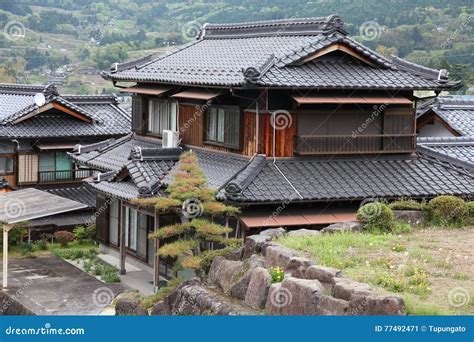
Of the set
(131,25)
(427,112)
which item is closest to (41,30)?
(131,25)

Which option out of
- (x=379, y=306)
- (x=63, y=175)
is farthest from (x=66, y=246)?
(x=379, y=306)

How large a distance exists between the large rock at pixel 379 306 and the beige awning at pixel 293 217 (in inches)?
352

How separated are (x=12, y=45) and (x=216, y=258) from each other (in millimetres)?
102978

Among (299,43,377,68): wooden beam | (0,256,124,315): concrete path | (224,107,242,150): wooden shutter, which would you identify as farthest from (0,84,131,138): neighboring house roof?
(299,43,377,68): wooden beam

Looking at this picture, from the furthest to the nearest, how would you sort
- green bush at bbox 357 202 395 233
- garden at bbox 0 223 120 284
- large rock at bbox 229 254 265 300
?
garden at bbox 0 223 120 284 < green bush at bbox 357 202 395 233 < large rock at bbox 229 254 265 300

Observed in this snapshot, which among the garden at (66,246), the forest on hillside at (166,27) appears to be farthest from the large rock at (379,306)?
the forest on hillside at (166,27)

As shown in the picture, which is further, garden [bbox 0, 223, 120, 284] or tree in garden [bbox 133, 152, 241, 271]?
garden [bbox 0, 223, 120, 284]

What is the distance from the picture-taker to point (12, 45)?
113m

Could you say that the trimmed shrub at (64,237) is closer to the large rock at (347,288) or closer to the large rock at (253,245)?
the large rock at (253,245)

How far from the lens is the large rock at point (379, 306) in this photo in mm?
11586

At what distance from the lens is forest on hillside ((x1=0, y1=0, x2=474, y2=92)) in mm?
76250

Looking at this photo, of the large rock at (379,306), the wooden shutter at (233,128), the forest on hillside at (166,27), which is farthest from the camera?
the forest on hillside at (166,27)

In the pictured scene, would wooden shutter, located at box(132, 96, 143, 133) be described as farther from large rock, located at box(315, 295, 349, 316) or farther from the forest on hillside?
the forest on hillside

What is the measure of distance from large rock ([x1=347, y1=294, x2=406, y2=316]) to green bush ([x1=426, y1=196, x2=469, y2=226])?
24.8ft
